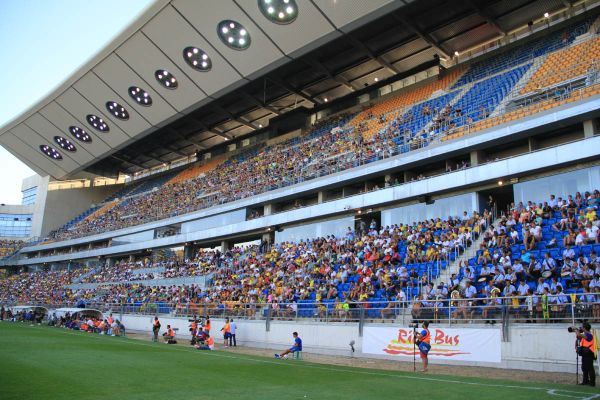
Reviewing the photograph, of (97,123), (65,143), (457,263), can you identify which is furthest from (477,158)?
(65,143)

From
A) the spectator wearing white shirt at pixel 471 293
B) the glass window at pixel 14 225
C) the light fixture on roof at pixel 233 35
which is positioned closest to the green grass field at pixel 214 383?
the spectator wearing white shirt at pixel 471 293

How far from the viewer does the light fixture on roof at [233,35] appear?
34.1 m

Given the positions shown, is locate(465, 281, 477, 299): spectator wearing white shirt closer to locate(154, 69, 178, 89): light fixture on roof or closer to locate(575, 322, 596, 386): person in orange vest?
locate(575, 322, 596, 386): person in orange vest

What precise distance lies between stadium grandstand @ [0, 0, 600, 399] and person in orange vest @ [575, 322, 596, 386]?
5.34 ft

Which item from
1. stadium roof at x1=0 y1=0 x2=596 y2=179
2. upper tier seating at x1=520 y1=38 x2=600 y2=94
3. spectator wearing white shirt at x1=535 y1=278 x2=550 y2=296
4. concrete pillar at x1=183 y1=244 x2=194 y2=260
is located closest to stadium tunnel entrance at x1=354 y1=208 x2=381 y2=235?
upper tier seating at x1=520 y1=38 x2=600 y2=94

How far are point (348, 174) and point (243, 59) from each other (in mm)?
12382

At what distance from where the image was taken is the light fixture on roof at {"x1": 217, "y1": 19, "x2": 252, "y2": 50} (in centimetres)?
3412

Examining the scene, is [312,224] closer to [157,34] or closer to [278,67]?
[278,67]

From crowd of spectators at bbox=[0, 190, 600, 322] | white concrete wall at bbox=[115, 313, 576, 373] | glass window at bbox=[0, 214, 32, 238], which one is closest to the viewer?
white concrete wall at bbox=[115, 313, 576, 373]

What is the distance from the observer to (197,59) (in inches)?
1496

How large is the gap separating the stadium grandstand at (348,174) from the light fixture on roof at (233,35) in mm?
159

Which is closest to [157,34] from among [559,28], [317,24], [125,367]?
[317,24]

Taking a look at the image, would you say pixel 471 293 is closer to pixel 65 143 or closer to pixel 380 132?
pixel 380 132

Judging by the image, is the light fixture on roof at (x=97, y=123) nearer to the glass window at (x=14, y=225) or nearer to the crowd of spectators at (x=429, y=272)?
the crowd of spectators at (x=429, y=272)
